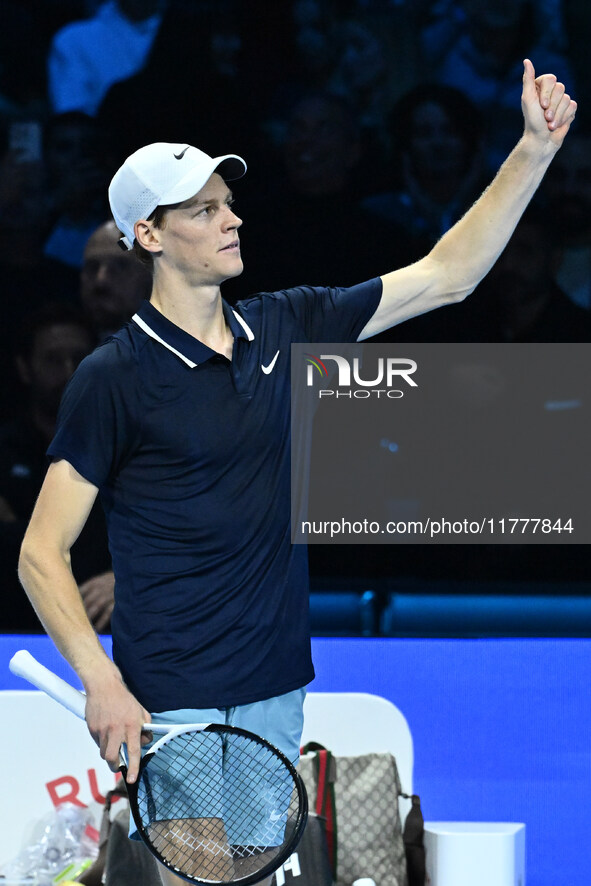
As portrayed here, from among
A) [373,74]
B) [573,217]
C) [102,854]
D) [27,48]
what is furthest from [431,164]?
[102,854]

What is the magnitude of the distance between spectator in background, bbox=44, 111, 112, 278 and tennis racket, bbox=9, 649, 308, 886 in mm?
2114

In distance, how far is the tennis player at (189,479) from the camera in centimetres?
200

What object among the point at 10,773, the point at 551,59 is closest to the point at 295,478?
the point at 10,773

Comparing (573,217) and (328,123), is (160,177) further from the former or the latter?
(573,217)

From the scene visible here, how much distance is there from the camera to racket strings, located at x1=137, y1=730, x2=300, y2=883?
199 cm

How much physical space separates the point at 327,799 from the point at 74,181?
2050 millimetres

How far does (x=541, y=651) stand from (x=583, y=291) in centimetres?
112

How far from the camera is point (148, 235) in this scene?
7.16 ft

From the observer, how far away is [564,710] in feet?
11.1

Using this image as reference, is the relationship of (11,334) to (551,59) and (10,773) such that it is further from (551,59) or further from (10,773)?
(551,59)

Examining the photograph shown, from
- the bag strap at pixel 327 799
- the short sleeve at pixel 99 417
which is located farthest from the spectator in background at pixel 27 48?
the bag strap at pixel 327 799

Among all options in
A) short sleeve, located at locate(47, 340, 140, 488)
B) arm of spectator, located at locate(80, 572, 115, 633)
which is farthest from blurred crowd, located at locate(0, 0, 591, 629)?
short sleeve, located at locate(47, 340, 140, 488)

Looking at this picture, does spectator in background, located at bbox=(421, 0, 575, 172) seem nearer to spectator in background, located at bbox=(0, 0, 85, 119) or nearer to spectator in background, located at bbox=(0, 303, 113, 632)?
spectator in background, located at bbox=(0, 0, 85, 119)

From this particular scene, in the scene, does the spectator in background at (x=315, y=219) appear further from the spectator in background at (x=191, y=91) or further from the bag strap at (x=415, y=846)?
the bag strap at (x=415, y=846)
